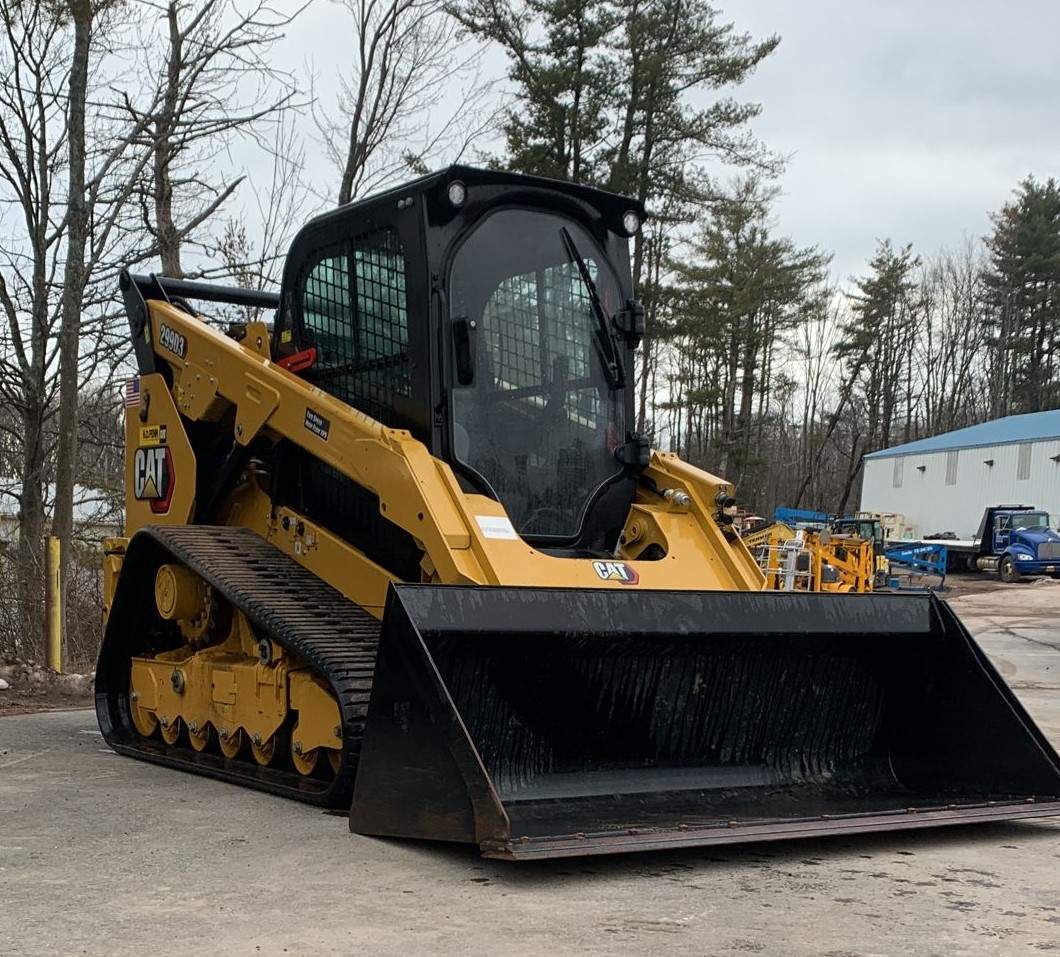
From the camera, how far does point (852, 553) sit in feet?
87.8

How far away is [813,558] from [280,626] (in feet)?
66.9

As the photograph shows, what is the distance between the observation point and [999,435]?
1839 inches

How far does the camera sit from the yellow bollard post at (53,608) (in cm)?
1100

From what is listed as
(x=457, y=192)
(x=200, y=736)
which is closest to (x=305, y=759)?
(x=200, y=736)

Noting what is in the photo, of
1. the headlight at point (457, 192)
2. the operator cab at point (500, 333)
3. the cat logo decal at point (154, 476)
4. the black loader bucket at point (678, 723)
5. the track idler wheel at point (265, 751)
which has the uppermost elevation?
the headlight at point (457, 192)

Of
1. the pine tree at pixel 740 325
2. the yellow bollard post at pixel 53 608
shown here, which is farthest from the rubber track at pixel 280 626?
the pine tree at pixel 740 325

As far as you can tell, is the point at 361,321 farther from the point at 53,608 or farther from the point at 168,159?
the point at 168,159

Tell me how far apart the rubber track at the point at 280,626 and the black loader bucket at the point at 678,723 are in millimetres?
543

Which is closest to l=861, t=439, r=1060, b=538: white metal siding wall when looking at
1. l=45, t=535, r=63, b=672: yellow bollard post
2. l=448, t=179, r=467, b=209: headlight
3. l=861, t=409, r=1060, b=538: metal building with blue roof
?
l=861, t=409, r=1060, b=538: metal building with blue roof

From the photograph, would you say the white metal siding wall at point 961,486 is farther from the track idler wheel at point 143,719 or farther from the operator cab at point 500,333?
the track idler wheel at point 143,719

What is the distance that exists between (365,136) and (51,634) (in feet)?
29.9

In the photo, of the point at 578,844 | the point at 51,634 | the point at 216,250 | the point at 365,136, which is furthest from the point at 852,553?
Result: the point at 578,844

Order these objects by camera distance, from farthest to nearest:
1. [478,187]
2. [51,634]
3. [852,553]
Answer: [852,553] → [51,634] → [478,187]

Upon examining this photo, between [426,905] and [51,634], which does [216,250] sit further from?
[426,905]
